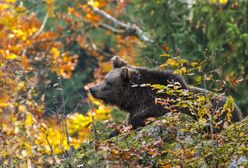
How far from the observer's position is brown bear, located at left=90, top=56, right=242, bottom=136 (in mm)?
8938

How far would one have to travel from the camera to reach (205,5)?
51.6 feet

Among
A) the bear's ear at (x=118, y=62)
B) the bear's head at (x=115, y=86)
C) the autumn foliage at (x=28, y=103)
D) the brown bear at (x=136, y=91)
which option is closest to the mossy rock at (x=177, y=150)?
the autumn foliage at (x=28, y=103)

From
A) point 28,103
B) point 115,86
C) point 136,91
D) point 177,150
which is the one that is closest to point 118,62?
point 115,86

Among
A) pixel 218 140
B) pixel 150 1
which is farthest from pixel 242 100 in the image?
pixel 218 140

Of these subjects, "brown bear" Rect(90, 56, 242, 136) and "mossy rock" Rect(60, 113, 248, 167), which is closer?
"mossy rock" Rect(60, 113, 248, 167)

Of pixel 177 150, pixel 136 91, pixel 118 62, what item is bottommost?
pixel 177 150

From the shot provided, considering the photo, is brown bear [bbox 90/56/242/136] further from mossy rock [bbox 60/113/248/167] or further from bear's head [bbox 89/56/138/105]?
mossy rock [bbox 60/113/248/167]

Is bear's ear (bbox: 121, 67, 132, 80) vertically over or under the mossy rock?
over

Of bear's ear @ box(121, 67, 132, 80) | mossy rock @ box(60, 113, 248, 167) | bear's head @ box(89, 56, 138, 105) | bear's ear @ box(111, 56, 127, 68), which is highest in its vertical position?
bear's ear @ box(111, 56, 127, 68)

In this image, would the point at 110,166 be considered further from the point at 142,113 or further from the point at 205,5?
the point at 205,5

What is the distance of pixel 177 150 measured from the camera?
19.1ft

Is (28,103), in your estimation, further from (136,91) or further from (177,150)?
(136,91)

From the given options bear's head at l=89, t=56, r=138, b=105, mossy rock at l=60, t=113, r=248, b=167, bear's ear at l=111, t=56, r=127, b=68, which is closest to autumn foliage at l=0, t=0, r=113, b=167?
bear's head at l=89, t=56, r=138, b=105

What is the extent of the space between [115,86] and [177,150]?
4.17 meters
